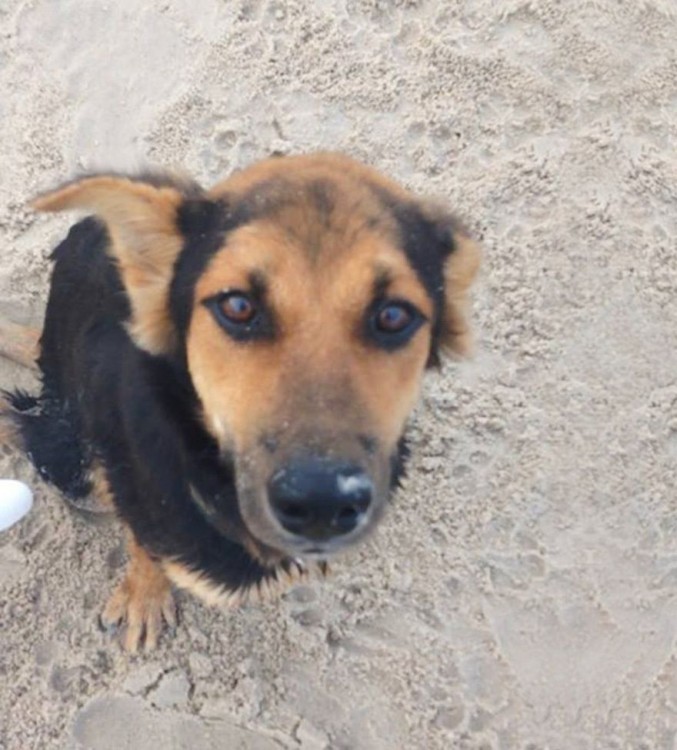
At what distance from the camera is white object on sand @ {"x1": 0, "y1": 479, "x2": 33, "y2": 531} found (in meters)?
3.87

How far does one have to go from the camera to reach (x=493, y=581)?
168 inches

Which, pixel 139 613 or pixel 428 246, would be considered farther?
pixel 139 613

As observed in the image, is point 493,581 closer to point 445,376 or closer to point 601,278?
point 445,376

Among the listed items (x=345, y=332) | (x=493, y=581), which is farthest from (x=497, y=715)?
(x=345, y=332)

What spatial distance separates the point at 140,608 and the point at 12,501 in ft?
2.17

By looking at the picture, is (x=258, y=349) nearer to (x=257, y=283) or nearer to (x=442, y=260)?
(x=257, y=283)

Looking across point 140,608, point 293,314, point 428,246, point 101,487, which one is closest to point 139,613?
point 140,608

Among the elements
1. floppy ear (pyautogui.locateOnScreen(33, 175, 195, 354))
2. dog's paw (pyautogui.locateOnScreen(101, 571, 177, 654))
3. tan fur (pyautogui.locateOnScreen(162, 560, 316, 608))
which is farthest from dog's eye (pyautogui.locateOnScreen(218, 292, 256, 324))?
dog's paw (pyautogui.locateOnScreen(101, 571, 177, 654))

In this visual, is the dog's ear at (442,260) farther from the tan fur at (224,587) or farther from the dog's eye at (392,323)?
the tan fur at (224,587)

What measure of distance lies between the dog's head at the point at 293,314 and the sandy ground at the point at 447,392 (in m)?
1.35

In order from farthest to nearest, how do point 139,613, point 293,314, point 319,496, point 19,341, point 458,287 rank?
1. point 19,341
2. point 139,613
3. point 458,287
4. point 293,314
5. point 319,496

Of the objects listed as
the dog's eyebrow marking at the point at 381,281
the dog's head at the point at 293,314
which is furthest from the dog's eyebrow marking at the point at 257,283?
the dog's eyebrow marking at the point at 381,281

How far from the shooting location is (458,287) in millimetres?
3248

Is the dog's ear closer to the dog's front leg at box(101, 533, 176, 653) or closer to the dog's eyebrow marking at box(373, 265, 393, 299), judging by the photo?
the dog's eyebrow marking at box(373, 265, 393, 299)
